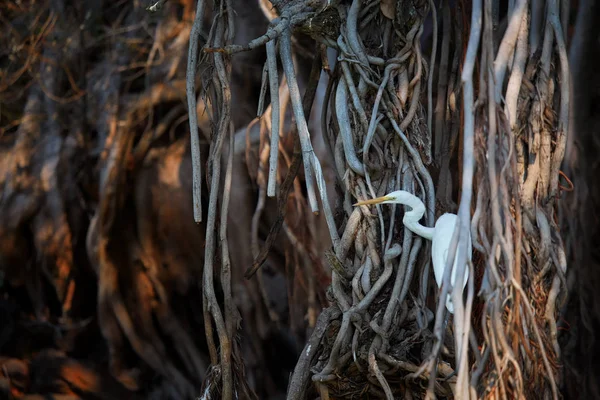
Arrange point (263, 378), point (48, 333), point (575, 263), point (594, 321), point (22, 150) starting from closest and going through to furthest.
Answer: point (575, 263), point (594, 321), point (263, 378), point (22, 150), point (48, 333)

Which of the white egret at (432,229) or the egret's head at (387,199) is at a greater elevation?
the egret's head at (387,199)

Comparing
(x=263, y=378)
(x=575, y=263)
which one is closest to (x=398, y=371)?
(x=575, y=263)

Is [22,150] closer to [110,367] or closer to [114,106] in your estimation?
[114,106]

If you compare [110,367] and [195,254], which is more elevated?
[195,254]

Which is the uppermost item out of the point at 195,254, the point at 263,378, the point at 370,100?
the point at 370,100

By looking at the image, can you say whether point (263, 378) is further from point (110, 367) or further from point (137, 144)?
point (137, 144)

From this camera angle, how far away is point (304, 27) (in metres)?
1.08

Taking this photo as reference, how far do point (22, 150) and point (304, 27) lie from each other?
2122mm

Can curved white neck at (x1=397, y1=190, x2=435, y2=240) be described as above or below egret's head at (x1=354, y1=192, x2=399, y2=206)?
below

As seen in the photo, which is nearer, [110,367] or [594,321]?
[594,321]

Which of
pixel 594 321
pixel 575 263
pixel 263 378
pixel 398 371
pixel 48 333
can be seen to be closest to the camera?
pixel 398 371

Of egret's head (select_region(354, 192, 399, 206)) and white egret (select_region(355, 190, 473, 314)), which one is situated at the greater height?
egret's head (select_region(354, 192, 399, 206))

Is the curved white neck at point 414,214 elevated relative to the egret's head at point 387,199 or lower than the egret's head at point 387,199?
lower

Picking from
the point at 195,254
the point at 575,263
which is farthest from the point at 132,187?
the point at 575,263
